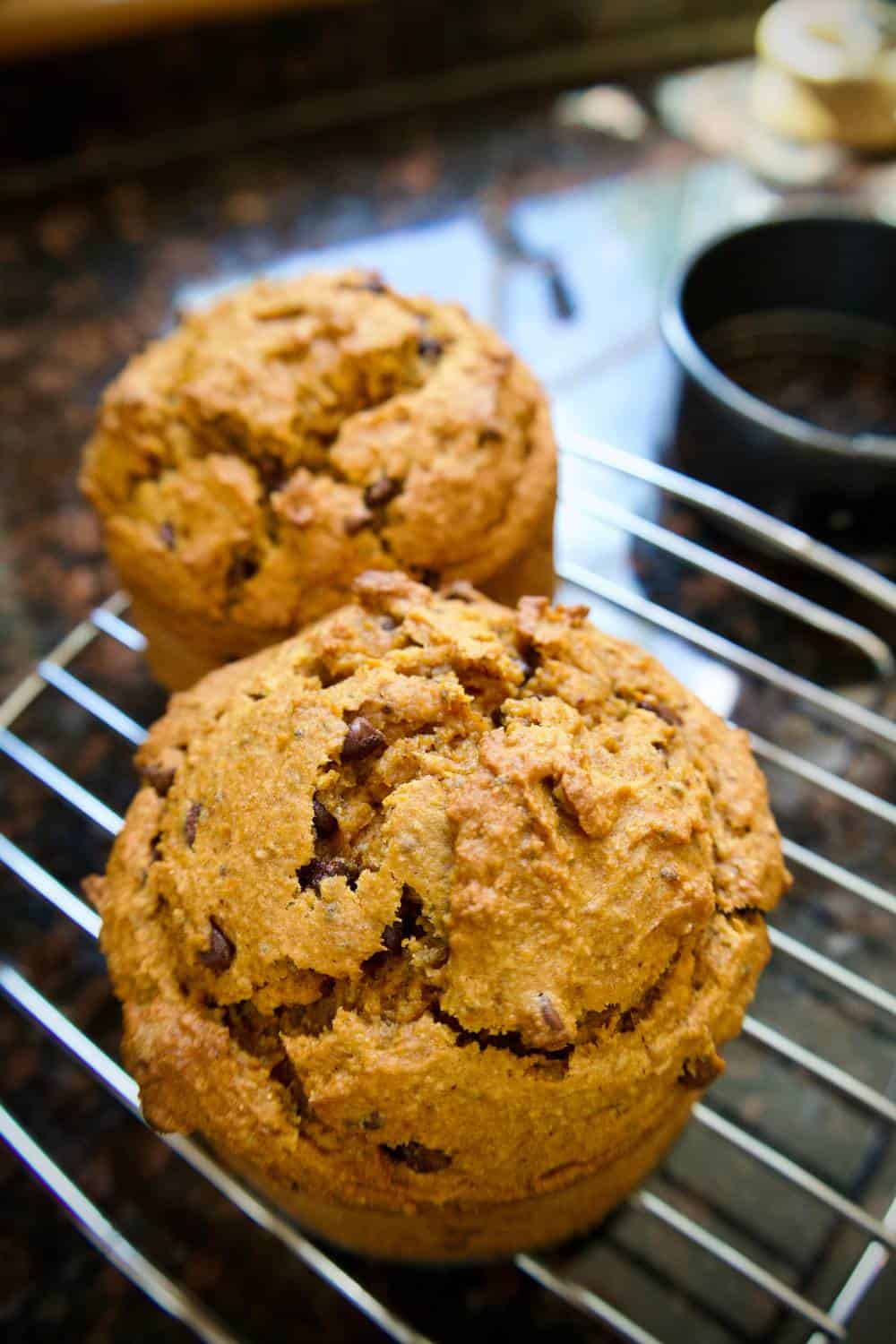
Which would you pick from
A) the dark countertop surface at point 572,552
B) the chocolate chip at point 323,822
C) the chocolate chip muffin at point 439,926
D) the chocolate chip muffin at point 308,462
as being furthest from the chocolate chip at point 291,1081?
the chocolate chip muffin at point 308,462

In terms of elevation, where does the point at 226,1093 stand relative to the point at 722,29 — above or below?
below

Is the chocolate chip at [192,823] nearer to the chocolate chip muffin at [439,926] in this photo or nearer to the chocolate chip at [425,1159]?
the chocolate chip muffin at [439,926]

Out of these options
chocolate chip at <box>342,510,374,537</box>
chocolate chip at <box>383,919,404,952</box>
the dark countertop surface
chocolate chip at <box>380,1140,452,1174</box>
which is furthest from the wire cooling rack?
chocolate chip at <box>342,510,374,537</box>

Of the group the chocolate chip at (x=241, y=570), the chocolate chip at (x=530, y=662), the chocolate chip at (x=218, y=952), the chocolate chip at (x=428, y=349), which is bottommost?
the chocolate chip at (x=218, y=952)

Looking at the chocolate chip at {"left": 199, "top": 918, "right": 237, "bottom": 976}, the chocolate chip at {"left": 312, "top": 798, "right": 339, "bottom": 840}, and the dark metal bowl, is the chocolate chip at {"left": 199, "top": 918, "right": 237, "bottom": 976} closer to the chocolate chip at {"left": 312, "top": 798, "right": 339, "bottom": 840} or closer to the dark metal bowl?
the chocolate chip at {"left": 312, "top": 798, "right": 339, "bottom": 840}

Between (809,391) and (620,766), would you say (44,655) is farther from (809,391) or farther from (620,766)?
(809,391)

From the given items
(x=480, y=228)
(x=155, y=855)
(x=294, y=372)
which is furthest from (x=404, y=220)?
(x=155, y=855)

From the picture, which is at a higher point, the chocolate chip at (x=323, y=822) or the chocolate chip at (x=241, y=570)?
the chocolate chip at (x=241, y=570)
